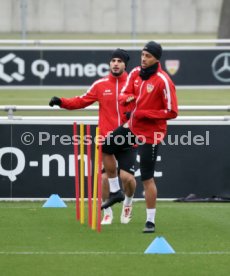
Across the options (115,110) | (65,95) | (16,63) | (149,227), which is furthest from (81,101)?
(65,95)

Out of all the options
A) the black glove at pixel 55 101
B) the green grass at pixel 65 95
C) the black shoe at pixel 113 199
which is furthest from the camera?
the green grass at pixel 65 95

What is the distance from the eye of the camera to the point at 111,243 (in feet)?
40.2

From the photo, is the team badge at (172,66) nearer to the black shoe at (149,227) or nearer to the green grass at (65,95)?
the green grass at (65,95)

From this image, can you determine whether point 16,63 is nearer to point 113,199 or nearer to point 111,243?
point 113,199

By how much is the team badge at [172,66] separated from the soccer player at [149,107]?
39.6ft

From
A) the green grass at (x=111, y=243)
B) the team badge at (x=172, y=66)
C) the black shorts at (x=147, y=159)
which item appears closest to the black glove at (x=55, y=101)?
the black shorts at (x=147, y=159)

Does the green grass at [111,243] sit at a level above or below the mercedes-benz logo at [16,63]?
below

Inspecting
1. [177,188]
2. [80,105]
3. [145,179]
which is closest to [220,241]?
[145,179]

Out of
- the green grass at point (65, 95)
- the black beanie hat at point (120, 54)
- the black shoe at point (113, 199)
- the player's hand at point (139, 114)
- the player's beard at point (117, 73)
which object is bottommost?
the green grass at point (65, 95)

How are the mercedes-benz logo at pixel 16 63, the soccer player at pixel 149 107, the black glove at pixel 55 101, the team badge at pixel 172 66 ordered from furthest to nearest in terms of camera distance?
1. the team badge at pixel 172 66
2. the mercedes-benz logo at pixel 16 63
3. the black glove at pixel 55 101
4. the soccer player at pixel 149 107

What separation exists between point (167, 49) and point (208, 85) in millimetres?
1195

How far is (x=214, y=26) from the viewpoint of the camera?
129ft

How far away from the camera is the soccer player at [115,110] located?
45.7 feet

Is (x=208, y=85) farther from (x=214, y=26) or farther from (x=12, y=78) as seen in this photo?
(x=214, y=26)
